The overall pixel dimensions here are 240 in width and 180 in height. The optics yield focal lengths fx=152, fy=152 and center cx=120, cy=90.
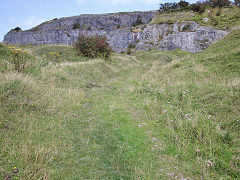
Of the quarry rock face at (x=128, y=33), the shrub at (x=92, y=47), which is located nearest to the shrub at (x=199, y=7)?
the quarry rock face at (x=128, y=33)

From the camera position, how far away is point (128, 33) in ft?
130

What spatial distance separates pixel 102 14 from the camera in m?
50.8

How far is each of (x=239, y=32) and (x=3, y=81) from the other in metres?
16.8

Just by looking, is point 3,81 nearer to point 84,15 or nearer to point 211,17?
point 211,17

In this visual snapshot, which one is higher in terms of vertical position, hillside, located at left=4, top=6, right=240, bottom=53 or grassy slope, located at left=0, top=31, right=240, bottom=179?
hillside, located at left=4, top=6, right=240, bottom=53

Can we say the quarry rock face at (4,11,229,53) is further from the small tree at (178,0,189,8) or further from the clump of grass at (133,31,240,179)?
the clump of grass at (133,31,240,179)

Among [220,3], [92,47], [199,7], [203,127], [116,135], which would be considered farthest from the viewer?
[199,7]

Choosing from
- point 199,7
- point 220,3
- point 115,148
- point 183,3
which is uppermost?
point 183,3

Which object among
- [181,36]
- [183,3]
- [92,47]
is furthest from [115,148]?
[183,3]

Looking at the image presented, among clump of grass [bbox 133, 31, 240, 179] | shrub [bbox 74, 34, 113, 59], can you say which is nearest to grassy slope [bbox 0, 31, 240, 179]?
clump of grass [bbox 133, 31, 240, 179]

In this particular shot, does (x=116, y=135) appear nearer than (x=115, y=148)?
No

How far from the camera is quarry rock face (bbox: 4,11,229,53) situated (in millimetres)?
24344

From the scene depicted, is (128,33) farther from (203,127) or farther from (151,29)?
(203,127)

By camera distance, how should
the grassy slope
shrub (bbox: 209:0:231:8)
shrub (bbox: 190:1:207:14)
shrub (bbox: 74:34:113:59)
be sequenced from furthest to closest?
shrub (bbox: 190:1:207:14) → shrub (bbox: 209:0:231:8) → shrub (bbox: 74:34:113:59) → the grassy slope
